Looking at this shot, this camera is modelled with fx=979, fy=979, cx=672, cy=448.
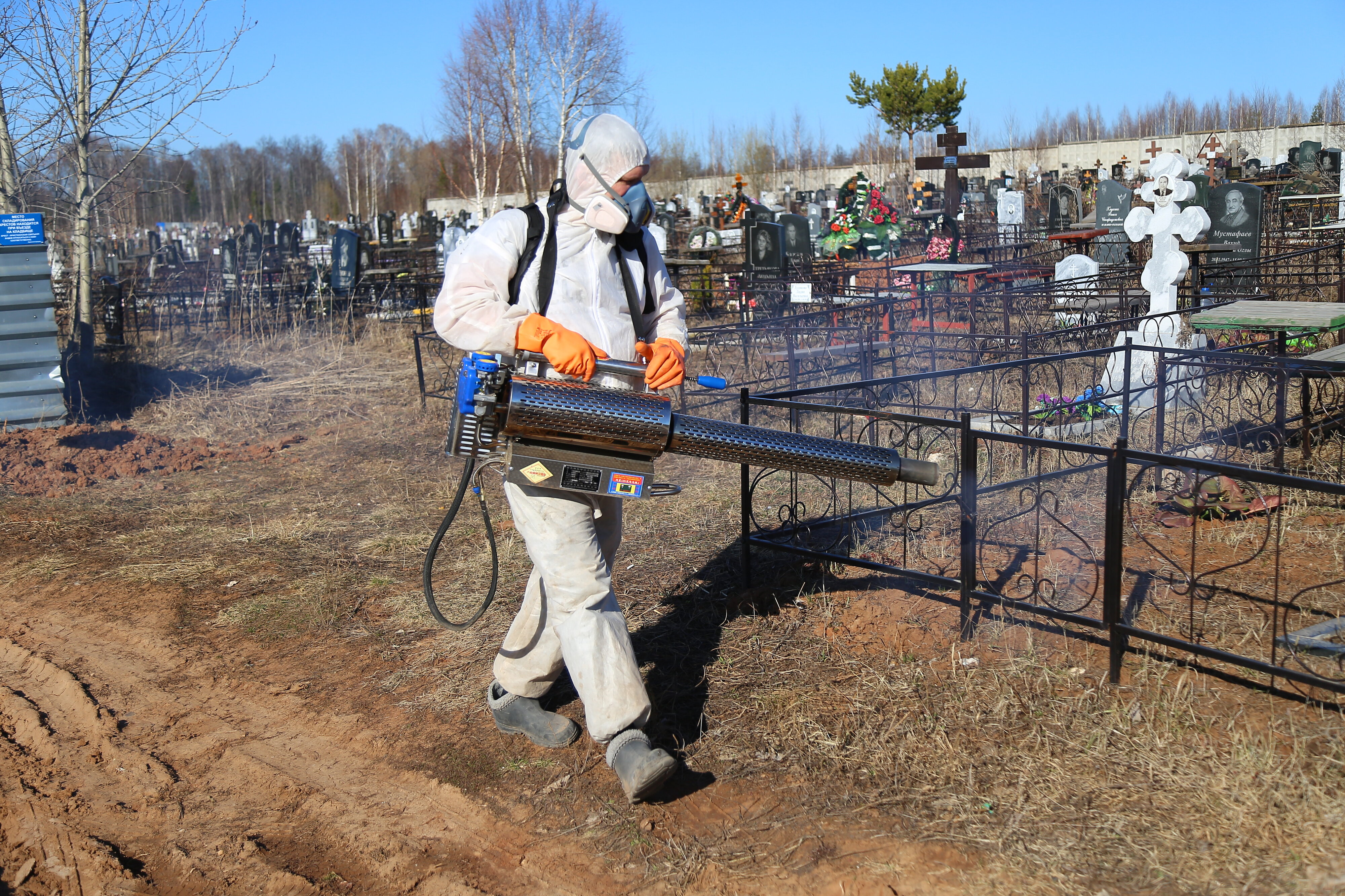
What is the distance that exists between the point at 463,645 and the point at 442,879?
5.40ft

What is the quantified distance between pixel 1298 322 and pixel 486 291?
17.4ft

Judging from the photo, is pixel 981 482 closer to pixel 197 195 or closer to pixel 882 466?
pixel 882 466

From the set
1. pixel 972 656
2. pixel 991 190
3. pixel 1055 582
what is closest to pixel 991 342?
pixel 1055 582

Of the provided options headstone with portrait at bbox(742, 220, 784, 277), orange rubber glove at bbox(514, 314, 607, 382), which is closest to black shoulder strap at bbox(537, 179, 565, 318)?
orange rubber glove at bbox(514, 314, 607, 382)

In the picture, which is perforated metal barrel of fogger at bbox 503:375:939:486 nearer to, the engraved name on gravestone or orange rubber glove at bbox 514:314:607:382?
orange rubber glove at bbox 514:314:607:382

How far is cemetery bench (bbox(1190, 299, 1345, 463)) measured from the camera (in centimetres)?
588

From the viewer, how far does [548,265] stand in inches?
119

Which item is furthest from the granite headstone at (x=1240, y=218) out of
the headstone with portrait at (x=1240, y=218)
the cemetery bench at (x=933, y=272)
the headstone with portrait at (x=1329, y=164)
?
the headstone with portrait at (x=1329, y=164)

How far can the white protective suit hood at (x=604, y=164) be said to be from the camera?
2.96m

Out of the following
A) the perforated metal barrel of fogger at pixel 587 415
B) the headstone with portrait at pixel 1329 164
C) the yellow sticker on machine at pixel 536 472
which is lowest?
the yellow sticker on machine at pixel 536 472

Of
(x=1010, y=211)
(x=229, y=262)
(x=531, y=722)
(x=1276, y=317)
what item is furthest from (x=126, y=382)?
(x=1010, y=211)

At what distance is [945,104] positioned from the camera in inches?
1594

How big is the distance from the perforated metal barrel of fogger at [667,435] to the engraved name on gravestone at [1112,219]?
13.9 meters

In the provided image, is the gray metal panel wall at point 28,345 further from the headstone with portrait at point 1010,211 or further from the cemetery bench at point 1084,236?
the headstone with portrait at point 1010,211
